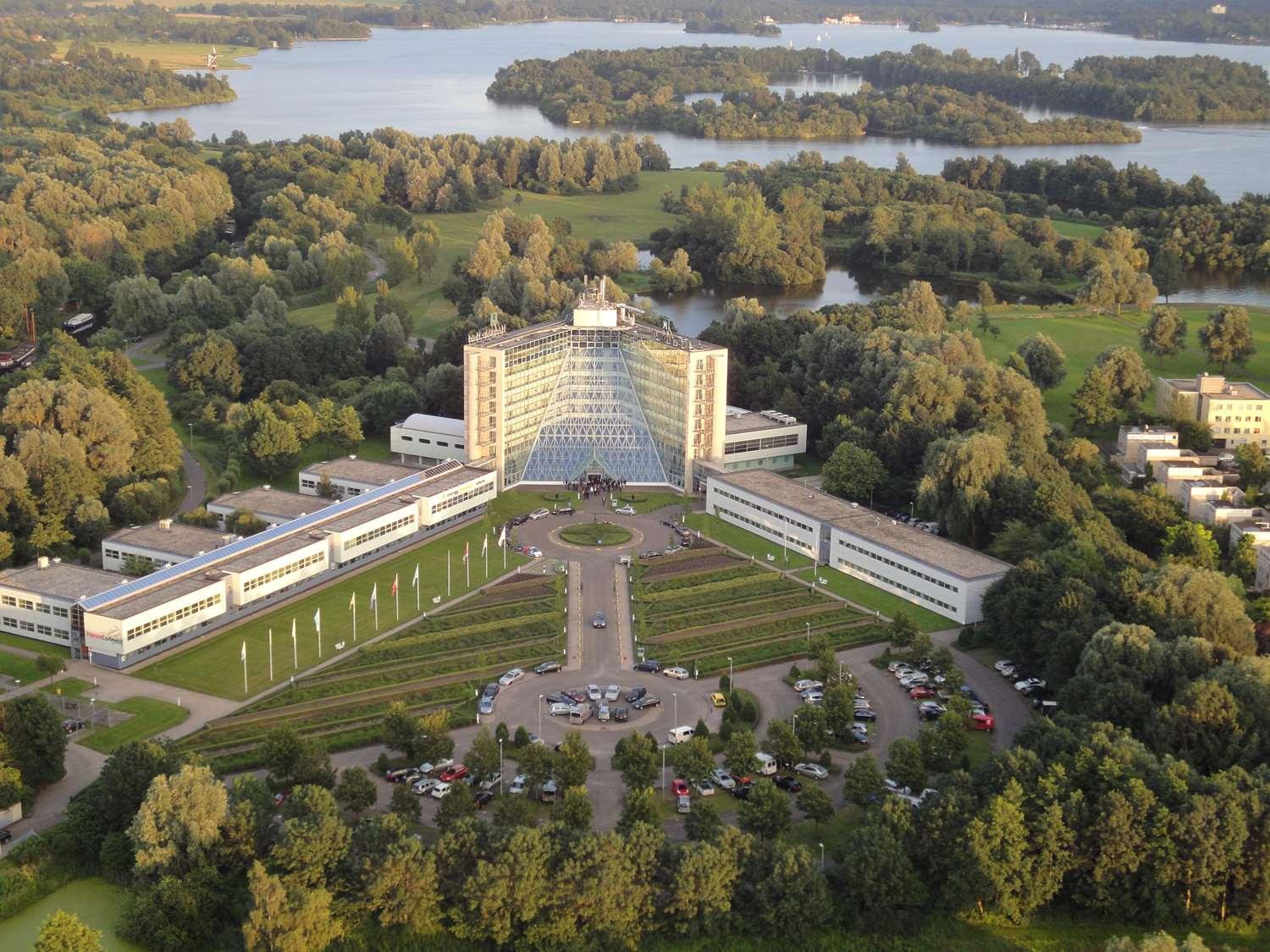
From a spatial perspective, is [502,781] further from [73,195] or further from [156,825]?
[73,195]

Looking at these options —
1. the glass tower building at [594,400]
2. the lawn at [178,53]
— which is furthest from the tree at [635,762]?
the lawn at [178,53]

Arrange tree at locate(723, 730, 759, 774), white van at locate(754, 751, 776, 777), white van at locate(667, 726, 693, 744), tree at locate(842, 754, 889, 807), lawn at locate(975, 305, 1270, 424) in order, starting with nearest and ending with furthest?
tree at locate(842, 754, 889, 807), tree at locate(723, 730, 759, 774), white van at locate(754, 751, 776, 777), white van at locate(667, 726, 693, 744), lawn at locate(975, 305, 1270, 424)

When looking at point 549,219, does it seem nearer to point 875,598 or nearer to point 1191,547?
point 875,598

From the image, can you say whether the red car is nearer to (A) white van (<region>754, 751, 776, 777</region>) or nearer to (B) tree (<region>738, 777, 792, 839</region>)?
(A) white van (<region>754, 751, 776, 777</region>)

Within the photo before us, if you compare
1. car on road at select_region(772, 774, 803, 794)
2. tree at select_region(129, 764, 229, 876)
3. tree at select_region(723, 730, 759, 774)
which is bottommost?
car on road at select_region(772, 774, 803, 794)

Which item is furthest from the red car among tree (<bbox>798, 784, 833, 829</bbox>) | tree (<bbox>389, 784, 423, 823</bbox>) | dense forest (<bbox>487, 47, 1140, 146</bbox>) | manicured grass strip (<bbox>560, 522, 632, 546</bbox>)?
dense forest (<bbox>487, 47, 1140, 146</bbox>)

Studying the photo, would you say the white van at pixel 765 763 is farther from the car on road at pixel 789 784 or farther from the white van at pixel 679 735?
the white van at pixel 679 735
